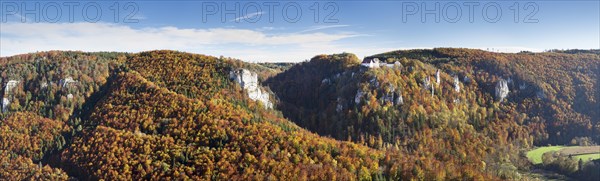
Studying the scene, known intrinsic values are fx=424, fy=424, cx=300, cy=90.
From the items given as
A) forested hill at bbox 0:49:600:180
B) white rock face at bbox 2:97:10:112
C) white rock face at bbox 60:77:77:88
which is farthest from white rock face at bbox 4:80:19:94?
white rock face at bbox 60:77:77:88

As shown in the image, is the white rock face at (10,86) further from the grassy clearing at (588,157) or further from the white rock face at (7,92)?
the grassy clearing at (588,157)

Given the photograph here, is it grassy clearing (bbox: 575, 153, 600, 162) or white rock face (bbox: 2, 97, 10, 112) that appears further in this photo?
white rock face (bbox: 2, 97, 10, 112)

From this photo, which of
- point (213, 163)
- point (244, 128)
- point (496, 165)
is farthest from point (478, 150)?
point (213, 163)

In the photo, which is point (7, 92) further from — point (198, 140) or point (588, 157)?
point (588, 157)

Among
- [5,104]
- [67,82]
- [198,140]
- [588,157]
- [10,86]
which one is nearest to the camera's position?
[198,140]

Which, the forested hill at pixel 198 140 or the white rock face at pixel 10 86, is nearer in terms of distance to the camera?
the forested hill at pixel 198 140

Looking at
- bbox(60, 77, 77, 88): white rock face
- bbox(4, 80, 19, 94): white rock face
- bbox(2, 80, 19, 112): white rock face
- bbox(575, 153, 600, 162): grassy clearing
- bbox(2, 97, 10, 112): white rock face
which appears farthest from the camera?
bbox(60, 77, 77, 88): white rock face

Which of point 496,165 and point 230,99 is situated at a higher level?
point 230,99

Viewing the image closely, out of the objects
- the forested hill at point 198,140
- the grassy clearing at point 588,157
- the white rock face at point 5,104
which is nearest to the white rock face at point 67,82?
the forested hill at point 198,140

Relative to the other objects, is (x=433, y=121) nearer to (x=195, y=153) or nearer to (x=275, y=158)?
(x=275, y=158)

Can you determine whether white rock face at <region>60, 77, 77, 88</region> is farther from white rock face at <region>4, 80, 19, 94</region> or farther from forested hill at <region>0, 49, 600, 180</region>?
white rock face at <region>4, 80, 19, 94</region>

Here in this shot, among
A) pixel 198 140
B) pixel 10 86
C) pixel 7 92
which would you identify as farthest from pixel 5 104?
pixel 198 140
